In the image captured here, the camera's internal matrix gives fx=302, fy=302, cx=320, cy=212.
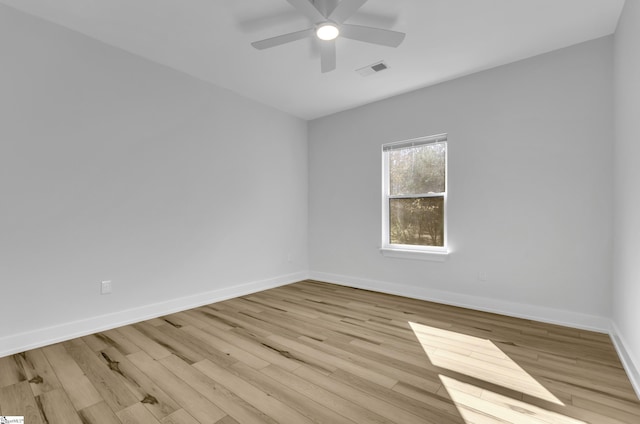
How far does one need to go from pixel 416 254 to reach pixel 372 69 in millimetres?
2311

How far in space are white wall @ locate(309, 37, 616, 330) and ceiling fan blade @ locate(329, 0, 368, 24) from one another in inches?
79.0

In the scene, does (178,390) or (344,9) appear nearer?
(178,390)

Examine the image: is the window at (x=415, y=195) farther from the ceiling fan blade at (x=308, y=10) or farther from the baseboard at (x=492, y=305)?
the ceiling fan blade at (x=308, y=10)

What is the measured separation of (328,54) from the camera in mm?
2717

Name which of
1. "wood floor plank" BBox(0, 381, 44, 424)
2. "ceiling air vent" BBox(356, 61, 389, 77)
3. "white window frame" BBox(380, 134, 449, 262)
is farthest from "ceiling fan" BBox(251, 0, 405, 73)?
"wood floor plank" BBox(0, 381, 44, 424)

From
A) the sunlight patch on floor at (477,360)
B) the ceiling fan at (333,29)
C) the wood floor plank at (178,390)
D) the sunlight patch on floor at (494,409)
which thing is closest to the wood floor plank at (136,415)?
the wood floor plank at (178,390)

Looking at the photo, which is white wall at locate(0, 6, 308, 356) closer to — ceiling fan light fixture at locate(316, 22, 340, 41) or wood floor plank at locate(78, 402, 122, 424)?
wood floor plank at locate(78, 402, 122, 424)

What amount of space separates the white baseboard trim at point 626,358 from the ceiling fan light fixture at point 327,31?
3.09 meters

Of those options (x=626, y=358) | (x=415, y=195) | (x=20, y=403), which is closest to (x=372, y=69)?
(x=415, y=195)

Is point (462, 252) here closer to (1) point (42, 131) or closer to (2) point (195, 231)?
(2) point (195, 231)

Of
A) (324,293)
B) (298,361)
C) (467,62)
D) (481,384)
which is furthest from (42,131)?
(467,62)

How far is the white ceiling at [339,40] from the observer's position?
2.36 m

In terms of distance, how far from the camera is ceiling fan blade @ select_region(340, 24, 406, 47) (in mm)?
2307

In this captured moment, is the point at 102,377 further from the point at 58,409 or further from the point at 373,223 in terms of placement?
the point at 373,223
